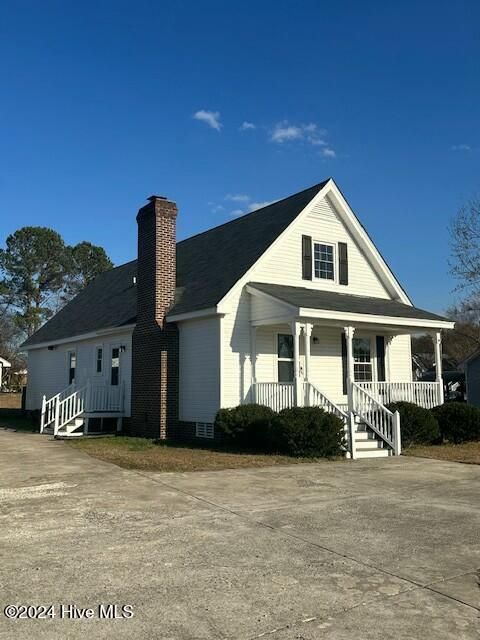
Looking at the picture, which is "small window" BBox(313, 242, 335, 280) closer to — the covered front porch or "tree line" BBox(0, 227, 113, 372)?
the covered front porch

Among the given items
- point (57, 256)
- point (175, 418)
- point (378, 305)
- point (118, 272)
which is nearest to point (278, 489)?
point (175, 418)

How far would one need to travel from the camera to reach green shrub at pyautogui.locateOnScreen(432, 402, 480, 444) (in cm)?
1669

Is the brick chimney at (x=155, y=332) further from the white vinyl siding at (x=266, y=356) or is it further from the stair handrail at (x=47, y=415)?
the stair handrail at (x=47, y=415)

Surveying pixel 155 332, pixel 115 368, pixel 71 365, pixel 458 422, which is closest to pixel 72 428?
pixel 115 368

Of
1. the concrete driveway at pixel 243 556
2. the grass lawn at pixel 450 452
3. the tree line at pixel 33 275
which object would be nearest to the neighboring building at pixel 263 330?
the grass lawn at pixel 450 452

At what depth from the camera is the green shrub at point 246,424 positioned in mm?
14868

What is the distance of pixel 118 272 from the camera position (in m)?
28.0

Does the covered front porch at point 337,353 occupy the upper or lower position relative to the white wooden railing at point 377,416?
upper

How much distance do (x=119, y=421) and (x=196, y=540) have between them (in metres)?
13.6

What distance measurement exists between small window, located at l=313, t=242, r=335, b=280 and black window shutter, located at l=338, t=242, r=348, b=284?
22 cm

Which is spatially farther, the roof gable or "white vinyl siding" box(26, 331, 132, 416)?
"white vinyl siding" box(26, 331, 132, 416)

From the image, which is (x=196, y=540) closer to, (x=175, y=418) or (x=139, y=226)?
(x=175, y=418)

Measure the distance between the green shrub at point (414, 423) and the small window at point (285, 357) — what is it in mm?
2947

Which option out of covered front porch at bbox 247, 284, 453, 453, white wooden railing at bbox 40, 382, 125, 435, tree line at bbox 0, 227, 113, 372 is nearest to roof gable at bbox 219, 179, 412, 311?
covered front porch at bbox 247, 284, 453, 453
